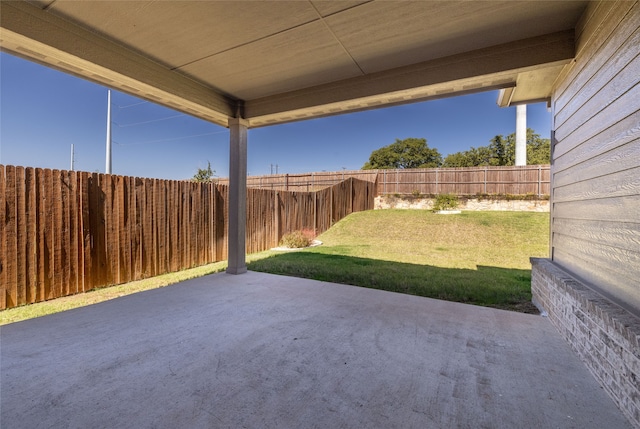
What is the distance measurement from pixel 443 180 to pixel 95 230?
42.0 feet

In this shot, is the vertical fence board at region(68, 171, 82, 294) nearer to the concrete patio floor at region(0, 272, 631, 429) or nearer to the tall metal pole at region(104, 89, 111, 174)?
the concrete patio floor at region(0, 272, 631, 429)

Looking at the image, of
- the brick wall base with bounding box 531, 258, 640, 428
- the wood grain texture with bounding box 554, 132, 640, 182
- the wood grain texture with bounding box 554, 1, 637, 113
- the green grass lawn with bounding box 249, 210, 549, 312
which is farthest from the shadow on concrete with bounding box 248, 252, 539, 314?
the wood grain texture with bounding box 554, 1, 637, 113

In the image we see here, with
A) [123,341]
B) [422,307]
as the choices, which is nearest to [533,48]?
[422,307]

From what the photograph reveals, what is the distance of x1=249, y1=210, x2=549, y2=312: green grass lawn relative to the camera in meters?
4.21

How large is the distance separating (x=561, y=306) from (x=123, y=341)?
3.69 meters

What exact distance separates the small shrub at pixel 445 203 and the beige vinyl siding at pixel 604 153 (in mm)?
9579

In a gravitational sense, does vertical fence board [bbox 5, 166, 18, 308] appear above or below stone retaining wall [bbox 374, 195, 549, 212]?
below

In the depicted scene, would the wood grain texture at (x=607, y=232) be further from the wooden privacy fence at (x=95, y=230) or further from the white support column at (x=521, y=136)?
the white support column at (x=521, y=136)

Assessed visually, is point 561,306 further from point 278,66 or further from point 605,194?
point 278,66

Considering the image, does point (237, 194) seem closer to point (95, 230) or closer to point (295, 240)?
point (95, 230)

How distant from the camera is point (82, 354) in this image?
6.82 ft

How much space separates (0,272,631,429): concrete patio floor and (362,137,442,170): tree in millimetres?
28089

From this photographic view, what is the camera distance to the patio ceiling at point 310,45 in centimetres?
216

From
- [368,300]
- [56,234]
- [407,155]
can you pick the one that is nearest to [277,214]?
[56,234]
